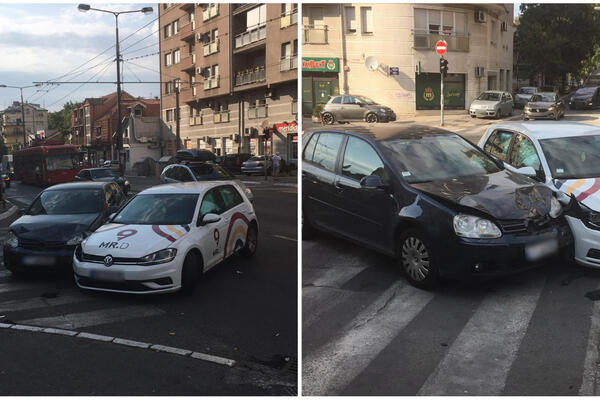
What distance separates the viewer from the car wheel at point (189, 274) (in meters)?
5.26

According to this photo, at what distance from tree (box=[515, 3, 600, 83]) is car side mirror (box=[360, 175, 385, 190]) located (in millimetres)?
1864

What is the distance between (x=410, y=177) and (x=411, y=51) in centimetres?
106

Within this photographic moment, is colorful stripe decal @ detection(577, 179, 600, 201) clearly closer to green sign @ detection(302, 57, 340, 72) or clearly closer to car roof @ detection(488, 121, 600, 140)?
car roof @ detection(488, 121, 600, 140)

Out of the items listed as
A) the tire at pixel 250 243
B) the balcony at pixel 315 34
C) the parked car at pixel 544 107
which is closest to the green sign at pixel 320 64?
the balcony at pixel 315 34

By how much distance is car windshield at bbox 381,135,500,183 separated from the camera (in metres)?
3.84

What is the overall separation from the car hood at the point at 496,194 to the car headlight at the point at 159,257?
8.52 feet

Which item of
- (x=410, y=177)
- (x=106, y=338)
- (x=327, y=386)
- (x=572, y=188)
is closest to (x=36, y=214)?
(x=106, y=338)

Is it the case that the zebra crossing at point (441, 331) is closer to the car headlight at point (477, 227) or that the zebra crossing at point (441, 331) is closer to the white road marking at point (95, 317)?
the car headlight at point (477, 227)

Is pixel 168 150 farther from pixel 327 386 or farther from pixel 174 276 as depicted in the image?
pixel 327 386

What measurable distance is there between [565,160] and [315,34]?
2469 millimetres

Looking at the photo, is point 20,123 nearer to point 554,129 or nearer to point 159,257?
point 159,257

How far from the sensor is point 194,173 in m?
8.20

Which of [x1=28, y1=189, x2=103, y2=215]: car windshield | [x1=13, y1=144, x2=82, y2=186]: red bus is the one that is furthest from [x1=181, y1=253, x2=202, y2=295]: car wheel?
[x1=13, y1=144, x2=82, y2=186]: red bus

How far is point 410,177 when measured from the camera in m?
3.79
